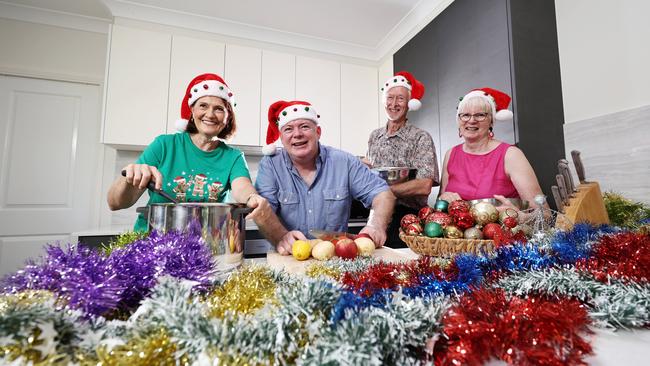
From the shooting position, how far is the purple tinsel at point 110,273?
26cm

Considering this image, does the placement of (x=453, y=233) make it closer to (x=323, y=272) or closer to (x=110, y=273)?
(x=323, y=272)

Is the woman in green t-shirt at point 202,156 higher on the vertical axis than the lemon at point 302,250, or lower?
higher

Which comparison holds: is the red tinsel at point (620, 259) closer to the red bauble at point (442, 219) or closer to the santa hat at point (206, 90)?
the red bauble at point (442, 219)

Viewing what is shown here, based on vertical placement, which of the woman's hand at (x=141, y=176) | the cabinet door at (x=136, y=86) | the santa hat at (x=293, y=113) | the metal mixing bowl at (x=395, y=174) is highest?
the cabinet door at (x=136, y=86)

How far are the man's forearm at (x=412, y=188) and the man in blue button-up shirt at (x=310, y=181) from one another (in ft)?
0.46

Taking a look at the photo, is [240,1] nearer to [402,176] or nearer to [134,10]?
[134,10]

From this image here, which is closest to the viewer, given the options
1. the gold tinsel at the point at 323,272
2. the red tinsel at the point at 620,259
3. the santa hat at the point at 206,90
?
the red tinsel at the point at 620,259

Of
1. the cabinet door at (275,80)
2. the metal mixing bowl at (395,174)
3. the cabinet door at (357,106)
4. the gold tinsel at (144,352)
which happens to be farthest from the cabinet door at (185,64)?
the gold tinsel at (144,352)

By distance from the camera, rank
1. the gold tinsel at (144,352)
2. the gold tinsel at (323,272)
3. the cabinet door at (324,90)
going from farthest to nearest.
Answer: the cabinet door at (324,90)
the gold tinsel at (323,272)
the gold tinsel at (144,352)

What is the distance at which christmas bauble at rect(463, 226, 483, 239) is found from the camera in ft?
2.16

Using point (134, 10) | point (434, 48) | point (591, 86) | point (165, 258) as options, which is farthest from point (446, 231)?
point (134, 10)

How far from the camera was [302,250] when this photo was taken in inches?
27.4

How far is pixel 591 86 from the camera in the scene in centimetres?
147

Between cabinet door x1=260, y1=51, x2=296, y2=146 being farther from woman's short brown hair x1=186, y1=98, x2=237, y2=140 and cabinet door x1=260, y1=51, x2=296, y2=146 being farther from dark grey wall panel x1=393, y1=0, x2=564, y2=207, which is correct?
dark grey wall panel x1=393, y1=0, x2=564, y2=207
